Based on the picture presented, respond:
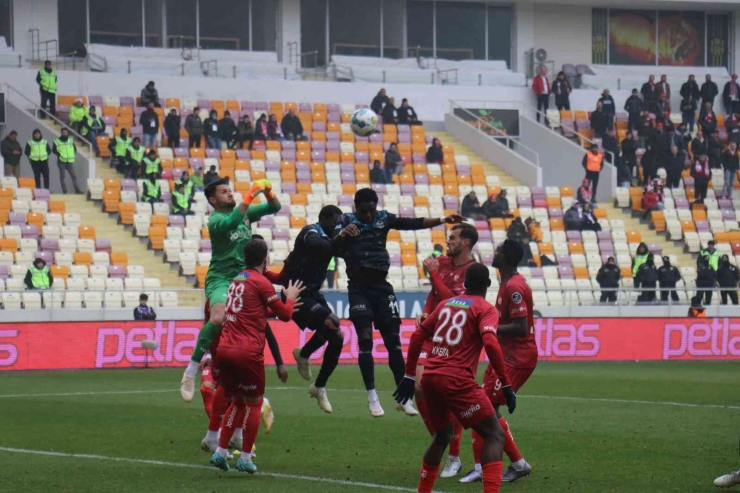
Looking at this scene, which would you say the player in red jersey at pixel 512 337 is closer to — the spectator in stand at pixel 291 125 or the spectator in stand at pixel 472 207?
the spectator in stand at pixel 472 207

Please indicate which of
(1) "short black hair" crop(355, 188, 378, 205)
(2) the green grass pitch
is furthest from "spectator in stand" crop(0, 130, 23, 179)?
(1) "short black hair" crop(355, 188, 378, 205)

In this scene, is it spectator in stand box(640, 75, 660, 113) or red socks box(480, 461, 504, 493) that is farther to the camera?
Result: spectator in stand box(640, 75, 660, 113)

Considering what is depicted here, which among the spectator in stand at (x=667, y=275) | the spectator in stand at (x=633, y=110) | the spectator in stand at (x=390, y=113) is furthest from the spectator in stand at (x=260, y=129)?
the spectator in stand at (x=633, y=110)

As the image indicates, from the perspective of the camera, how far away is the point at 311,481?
442 inches

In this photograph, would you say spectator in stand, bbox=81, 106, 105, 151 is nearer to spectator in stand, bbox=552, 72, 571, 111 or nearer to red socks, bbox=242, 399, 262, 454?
spectator in stand, bbox=552, 72, 571, 111

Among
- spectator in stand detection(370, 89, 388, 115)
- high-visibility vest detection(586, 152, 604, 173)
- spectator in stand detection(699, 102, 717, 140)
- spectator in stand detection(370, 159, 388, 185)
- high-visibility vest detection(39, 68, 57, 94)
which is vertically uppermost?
high-visibility vest detection(39, 68, 57, 94)

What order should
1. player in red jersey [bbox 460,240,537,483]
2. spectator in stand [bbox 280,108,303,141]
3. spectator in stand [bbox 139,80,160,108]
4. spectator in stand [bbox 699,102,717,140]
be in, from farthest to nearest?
spectator in stand [bbox 699,102,717,140], spectator in stand [bbox 280,108,303,141], spectator in stand [bbox 139,80,160,108], player in red jersey [bbox 460,240,537,483]

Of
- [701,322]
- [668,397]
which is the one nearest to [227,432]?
[668,397]

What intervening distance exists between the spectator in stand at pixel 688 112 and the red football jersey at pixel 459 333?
114 feet

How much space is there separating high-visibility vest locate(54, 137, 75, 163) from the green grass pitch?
1157 cm

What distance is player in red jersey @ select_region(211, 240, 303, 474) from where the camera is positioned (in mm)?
11406

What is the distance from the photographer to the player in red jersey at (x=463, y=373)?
31.2ft

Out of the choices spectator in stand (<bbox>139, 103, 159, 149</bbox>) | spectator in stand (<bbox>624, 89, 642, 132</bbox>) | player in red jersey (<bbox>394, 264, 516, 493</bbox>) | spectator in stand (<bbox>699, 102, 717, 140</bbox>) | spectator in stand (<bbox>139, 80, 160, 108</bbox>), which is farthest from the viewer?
spectator in stand (<bbox>624, 89, 642, 132</bbox>)

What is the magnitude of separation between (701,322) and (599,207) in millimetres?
10283
